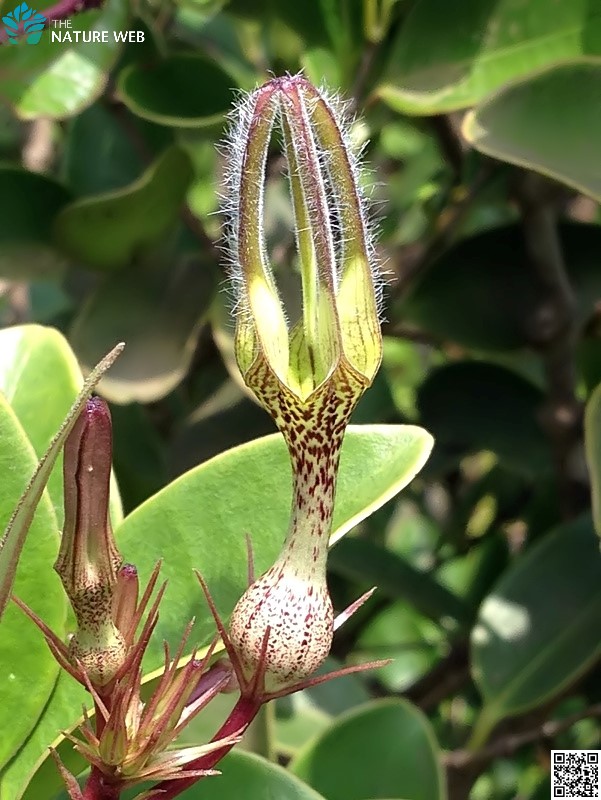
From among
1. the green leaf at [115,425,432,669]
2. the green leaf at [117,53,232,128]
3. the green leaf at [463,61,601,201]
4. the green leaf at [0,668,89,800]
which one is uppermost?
the green leaf at [117,53,232,128]

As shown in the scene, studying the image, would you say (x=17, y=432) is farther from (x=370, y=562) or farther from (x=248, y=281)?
(x=370, y=562)

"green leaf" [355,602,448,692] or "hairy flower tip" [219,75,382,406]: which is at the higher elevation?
"hairy flower tip" [219,75,382,406]

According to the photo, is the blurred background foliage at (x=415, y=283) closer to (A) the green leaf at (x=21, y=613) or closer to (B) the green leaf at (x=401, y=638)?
(A) the green leaf at (x=21, y=613)

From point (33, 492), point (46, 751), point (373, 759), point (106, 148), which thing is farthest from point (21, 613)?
point (106, 148)

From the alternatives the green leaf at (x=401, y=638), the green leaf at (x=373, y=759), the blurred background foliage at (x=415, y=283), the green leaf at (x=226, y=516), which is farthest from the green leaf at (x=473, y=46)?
the green leaf at (x=401, y=638)

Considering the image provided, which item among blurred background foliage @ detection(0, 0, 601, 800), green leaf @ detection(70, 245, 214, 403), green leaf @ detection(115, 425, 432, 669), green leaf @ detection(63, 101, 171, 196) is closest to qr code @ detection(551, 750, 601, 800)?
blurred background foliage @ detection(0, 0, 601, 800)

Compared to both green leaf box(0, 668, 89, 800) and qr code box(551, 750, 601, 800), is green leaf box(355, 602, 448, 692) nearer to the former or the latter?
qr code box(551, 750, 601, 800)

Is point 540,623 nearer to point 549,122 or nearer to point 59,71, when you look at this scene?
point 549,122
